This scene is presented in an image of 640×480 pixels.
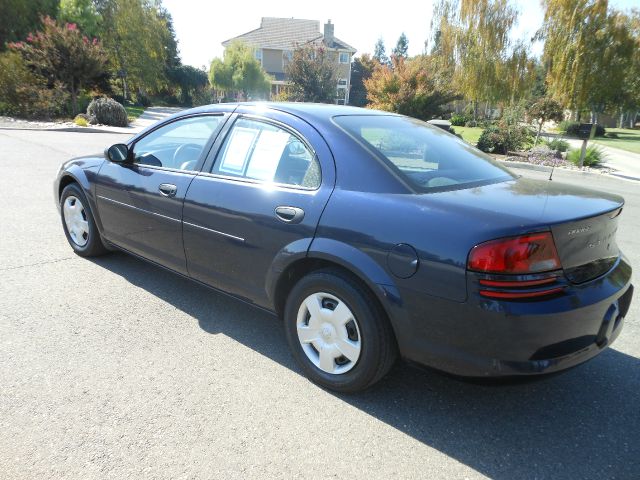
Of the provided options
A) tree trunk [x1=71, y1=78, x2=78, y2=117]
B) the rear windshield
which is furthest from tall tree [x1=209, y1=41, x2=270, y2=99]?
the rear windshield

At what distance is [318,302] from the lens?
2.61 meters

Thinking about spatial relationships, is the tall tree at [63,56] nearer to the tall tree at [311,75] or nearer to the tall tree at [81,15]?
the tall tree at [81,15]

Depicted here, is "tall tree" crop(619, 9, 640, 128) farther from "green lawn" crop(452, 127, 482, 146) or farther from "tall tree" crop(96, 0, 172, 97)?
"tall tree" crop(96, 0, 172, 97)

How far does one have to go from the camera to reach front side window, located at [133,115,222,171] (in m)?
3.46

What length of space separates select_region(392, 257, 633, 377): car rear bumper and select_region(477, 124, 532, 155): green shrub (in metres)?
16.1

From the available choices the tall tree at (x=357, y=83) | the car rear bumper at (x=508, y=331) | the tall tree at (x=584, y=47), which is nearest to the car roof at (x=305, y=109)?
the car rear bumper at (x=508, y=331)

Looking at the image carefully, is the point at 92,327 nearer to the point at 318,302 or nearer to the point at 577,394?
the point at 318,302

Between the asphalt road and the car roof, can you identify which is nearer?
the asphalt road

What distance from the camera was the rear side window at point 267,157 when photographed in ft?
9.11

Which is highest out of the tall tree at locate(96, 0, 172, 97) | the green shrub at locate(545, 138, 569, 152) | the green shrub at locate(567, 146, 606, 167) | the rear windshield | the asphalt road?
the tall tree at locate(96, 0, 172, 97)

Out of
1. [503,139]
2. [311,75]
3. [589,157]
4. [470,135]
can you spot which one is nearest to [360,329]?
[589,157]

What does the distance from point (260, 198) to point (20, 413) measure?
169 cm

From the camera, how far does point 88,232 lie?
4.46 metres

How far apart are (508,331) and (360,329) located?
0.73 metres
